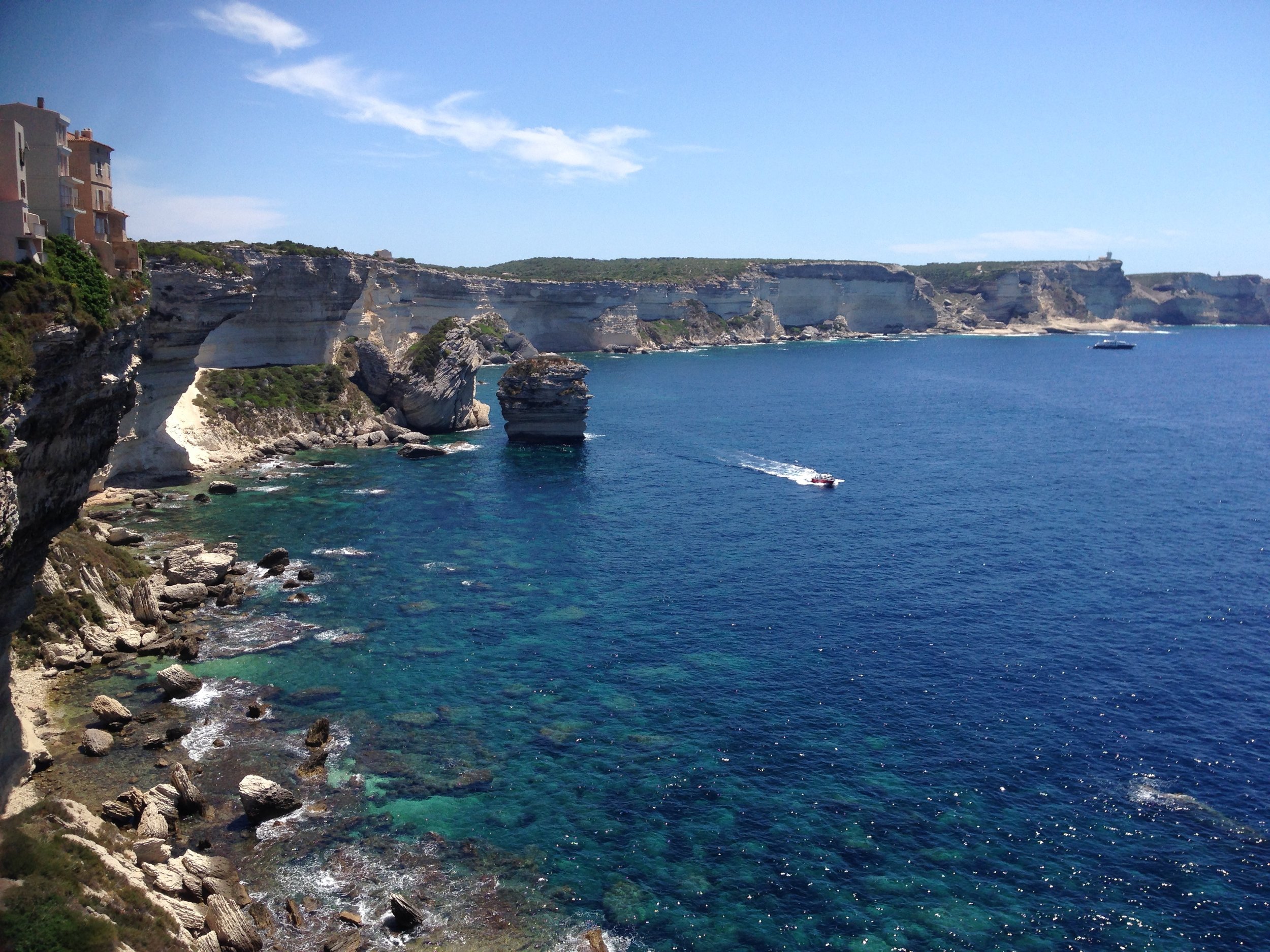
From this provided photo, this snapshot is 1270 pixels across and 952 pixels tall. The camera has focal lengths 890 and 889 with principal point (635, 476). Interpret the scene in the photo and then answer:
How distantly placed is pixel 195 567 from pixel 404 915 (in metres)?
32.3

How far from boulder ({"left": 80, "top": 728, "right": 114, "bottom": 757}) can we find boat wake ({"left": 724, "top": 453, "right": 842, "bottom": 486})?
5632 centimetres

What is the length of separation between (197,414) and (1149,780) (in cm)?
7931

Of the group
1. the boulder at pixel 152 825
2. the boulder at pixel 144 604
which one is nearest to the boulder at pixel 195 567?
the boulder at pixel 144 604

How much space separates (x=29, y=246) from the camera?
29578 millimetres

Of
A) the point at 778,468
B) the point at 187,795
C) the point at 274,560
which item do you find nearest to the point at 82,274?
the point at 187,795

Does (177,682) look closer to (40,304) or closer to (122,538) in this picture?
(40,304)

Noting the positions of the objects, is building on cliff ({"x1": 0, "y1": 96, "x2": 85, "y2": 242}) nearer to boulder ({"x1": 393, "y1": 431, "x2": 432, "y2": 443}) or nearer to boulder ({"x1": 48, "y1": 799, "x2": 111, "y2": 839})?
boulder ({"x1": 48, "y1": 799, "x2": 111, "y2": 839})

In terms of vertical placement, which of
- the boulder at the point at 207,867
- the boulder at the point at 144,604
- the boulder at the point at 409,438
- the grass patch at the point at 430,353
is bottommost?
the boulder at the point at 207,867

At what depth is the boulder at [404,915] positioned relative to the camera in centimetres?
Answer: 2559

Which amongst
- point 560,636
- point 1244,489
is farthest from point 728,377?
point 560,636

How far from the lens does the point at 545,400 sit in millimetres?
94062

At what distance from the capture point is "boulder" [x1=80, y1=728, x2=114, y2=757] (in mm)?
33781

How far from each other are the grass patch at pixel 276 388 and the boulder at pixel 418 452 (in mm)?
12499

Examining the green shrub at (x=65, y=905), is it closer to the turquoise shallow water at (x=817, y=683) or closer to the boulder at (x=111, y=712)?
the turquoise shallow water at (x=817, y=683)
